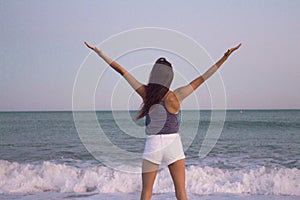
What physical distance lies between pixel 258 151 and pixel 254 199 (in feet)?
31.1

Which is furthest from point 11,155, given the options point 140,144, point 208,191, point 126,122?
point 126,122

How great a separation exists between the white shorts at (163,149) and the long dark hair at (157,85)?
0.25 m

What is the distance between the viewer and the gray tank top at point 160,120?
11.5 ft

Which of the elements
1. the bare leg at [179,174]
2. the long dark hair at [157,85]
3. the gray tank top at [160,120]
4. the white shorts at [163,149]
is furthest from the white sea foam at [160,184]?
the long dark hair at [157,85]

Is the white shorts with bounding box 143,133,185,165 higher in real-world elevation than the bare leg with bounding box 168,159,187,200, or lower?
higher

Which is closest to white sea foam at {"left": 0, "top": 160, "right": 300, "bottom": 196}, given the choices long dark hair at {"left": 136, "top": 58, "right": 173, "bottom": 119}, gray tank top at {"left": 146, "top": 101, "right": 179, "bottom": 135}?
gray tank top at {"left": 146, "top": 101, "right": 179, "bottom": 135}

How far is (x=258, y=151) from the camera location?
634 inches

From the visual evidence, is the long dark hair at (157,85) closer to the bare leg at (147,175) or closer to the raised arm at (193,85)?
the raised arm at (193,85)

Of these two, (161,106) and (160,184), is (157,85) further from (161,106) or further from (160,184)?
(160,184)

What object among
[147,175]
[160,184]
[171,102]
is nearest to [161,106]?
[171,102]

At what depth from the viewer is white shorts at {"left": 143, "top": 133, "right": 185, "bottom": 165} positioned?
349 cm

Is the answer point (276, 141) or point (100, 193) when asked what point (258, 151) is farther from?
point (100, 193)

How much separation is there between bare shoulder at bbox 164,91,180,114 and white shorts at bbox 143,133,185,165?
0.75 ft

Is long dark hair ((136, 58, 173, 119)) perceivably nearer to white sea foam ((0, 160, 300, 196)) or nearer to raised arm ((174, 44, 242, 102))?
raised arm ((174, 44, 242, 102))
